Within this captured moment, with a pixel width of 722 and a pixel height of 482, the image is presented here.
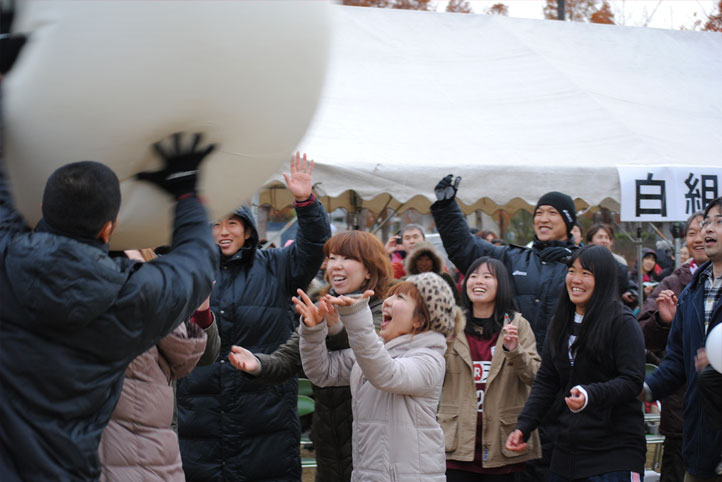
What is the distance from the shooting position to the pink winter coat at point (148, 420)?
200 cm

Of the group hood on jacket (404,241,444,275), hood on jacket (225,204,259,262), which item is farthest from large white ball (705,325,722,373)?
hood on jacket (404,241,444,275)

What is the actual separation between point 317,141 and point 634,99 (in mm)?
2972

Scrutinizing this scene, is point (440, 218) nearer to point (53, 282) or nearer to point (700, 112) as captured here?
point (53, 282)

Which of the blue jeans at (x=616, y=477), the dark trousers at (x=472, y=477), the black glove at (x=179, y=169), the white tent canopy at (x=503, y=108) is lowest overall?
the dark trousers at (x=472, y=477)

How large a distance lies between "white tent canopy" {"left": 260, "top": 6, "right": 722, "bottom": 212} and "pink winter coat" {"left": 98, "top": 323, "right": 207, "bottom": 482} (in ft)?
9.79

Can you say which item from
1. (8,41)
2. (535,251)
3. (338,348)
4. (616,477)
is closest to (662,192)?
(535,251)

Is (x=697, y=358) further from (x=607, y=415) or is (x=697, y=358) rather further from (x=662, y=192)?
(x=662, y=192)

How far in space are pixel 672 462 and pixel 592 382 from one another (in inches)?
58.1

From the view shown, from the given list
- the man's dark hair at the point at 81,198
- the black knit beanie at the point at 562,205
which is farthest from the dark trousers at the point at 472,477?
the man's dark hair at the point at 81,198

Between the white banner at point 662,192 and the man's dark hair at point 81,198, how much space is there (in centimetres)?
460

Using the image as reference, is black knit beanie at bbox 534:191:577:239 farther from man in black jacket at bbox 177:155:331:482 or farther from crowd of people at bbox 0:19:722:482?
man in black jacket at bbox 177:155:331:482

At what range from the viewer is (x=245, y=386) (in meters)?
3.28

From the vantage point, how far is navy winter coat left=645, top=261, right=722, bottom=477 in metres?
2.99

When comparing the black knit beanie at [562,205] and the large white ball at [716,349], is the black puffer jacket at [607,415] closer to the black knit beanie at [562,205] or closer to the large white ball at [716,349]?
the large white ball at [716,349]
